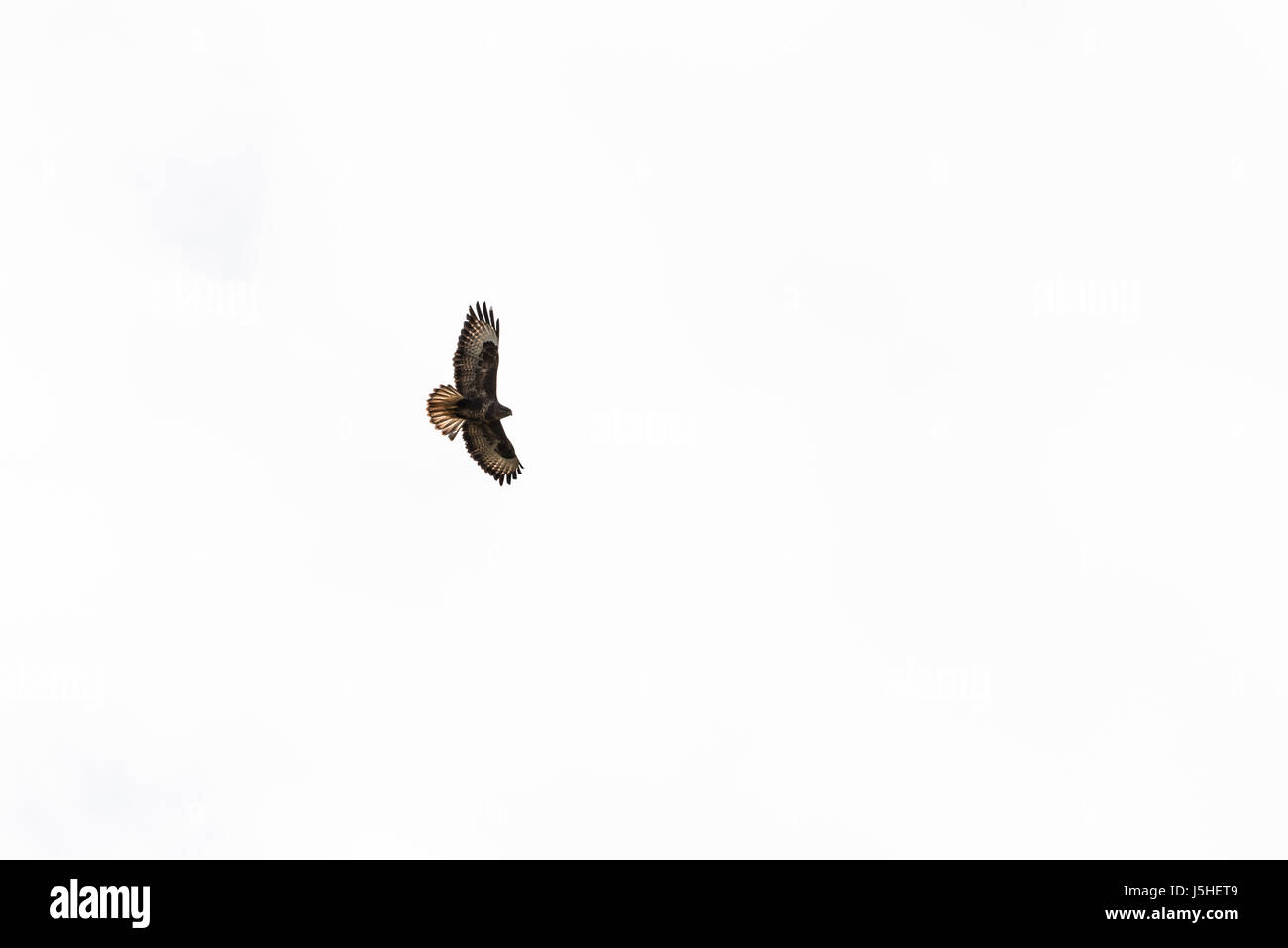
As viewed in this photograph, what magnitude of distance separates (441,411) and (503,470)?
3.27m

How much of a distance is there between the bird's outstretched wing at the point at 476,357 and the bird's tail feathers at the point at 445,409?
1.12ft

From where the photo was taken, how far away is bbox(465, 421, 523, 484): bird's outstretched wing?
38.5 meters

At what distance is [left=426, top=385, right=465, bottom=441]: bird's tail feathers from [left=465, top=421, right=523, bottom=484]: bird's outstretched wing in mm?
485

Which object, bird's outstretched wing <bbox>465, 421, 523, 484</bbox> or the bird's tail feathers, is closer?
the bird's tail feathers

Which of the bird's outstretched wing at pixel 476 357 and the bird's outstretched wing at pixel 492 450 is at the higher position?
the bird's outstretched wing at pixel 476 357

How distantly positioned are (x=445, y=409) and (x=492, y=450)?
2.48 meters

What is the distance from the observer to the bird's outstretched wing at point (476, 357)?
3712 cm

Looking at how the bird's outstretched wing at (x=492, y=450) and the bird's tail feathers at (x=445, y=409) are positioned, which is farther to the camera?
the bird's outstretched wing at (x=492, y=450)

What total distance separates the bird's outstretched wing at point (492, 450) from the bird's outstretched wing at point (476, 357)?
1181 mm
